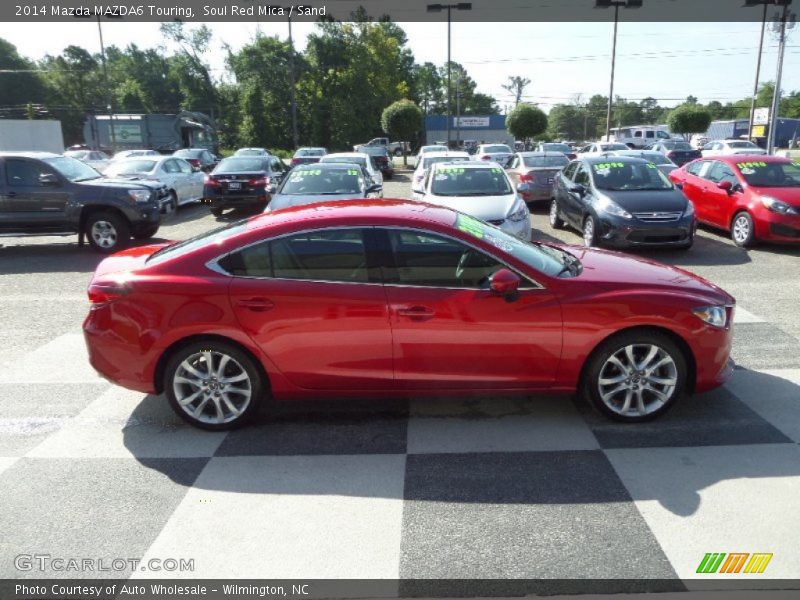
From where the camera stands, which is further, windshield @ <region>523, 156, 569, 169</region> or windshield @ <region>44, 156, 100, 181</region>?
windshield @ <region>523, 156, 569, 169</region>

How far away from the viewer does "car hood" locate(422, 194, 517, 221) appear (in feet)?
30.0

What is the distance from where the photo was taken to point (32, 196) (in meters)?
11.1

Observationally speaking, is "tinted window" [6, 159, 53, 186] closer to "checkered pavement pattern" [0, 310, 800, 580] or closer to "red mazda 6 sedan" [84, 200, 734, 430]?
"checkered pavement pattern" [0, 310, 800, 580]

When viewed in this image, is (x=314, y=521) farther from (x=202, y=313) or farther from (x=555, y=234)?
(x=555, y=234)

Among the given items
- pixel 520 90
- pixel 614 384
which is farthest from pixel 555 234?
pixel 520 90

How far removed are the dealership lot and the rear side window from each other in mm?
1115

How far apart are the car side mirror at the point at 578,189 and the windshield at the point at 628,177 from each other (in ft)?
0.85

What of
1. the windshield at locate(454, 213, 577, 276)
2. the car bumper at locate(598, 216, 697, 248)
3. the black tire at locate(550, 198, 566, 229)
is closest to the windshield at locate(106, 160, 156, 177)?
the black tire at locate(550, 198, 566, 229)

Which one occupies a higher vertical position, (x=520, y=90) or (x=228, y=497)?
(x=520, y=90)

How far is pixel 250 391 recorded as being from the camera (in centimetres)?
430

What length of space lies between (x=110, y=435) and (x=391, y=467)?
2.06m

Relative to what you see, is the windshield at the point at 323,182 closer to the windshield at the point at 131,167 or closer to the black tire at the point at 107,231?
the black tire at the point at 107,231

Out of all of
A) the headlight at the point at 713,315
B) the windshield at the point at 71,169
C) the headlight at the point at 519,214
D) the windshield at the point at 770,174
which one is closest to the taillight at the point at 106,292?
the headlight at the point at 713,315

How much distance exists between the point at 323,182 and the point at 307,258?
6.86 meters
